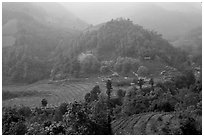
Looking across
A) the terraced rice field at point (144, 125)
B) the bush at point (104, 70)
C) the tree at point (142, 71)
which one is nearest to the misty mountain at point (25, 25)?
the bush at point (104, 70)

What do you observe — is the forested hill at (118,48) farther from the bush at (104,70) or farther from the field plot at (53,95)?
the field plot at (53,95)

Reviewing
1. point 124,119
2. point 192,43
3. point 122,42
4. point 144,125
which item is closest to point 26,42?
point 122,42

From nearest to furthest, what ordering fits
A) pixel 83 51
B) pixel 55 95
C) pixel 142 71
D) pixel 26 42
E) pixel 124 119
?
1. pixel 124 119
2. pixel 55 95
3. pixel 142 71
4. pixel 83 51
5. pixel 26 42

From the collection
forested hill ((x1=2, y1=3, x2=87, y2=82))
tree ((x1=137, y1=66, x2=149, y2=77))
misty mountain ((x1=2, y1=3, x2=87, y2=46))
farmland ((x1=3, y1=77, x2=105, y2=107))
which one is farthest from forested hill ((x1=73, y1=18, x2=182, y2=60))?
farmland ((x1=3, y1=77, x2=105, y2=107))

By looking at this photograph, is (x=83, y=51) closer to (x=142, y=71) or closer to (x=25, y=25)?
(x=142, y=71)

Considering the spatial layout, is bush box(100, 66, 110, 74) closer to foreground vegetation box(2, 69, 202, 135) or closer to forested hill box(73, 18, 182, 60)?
forested hill box(73, 18, 182, 60)

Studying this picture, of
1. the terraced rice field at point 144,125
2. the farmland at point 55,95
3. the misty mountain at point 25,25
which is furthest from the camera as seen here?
the misty mountain at point 25,25

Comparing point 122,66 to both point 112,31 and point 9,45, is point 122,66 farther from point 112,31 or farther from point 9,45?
point 9,45

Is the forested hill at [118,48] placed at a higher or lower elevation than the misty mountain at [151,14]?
lower
